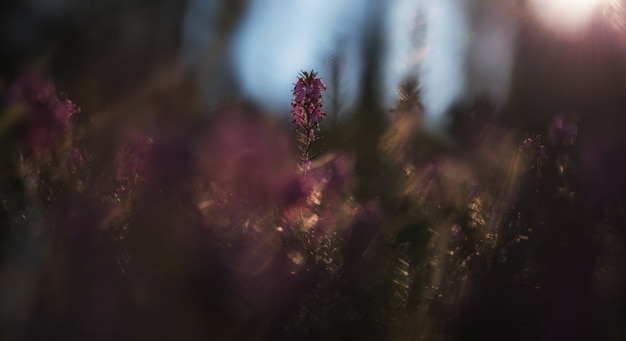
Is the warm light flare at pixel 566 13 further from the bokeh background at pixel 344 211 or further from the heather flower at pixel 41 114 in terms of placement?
the heather flower at pixel 41 114

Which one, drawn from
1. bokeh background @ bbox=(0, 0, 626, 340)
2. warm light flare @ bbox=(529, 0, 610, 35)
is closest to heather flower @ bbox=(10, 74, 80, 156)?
bokeh background @ bbox=(0, 0, 626, 340)

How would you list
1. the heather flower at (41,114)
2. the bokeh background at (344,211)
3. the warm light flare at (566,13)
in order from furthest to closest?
1. the heather flower at (41,114)
2. the warm light flare at (566,13)
3. the bokeh background at (344,211)

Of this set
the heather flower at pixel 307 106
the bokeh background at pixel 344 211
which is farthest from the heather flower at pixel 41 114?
the heather flower at pixel 307 106

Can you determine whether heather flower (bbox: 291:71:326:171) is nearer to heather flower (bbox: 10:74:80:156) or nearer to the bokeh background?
the bokeh background

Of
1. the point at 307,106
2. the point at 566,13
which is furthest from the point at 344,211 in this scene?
the point at 566,13

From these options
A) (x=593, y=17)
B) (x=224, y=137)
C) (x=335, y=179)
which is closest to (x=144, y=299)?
(x=224, y=137)
